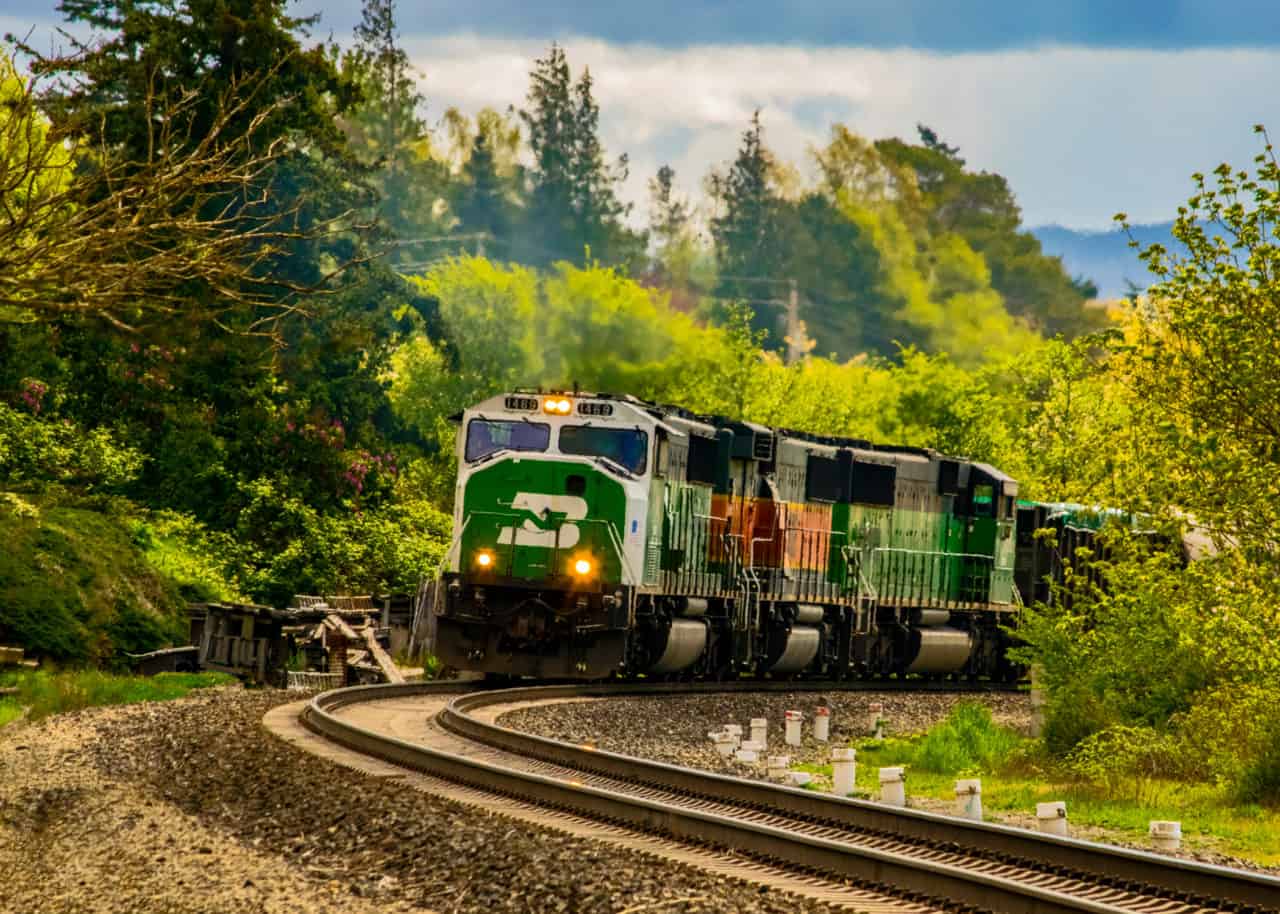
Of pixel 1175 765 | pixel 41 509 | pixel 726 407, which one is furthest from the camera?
pixel 726 407

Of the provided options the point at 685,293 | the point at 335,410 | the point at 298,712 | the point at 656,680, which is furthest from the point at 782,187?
the point at 298,712

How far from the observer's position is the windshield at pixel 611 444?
22891 mm

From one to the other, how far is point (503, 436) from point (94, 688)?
6.39 metres

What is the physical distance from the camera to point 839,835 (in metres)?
11.8

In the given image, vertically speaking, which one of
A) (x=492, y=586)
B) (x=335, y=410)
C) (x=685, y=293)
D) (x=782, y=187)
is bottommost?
(x=492, y=586)

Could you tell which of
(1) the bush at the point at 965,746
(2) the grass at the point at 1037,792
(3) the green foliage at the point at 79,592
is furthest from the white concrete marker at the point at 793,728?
(3) the green foliage at the point at 79,592

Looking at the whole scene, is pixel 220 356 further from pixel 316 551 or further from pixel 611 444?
pixel 611 444

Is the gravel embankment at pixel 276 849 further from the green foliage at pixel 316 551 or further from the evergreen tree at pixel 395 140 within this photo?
the evergreen tree at pixel 395 140

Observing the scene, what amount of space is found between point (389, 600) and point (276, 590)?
2322mm

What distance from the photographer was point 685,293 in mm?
110375

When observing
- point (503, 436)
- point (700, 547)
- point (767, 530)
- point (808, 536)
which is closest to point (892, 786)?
point (503, 436)

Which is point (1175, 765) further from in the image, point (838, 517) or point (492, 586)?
point (838, 517)

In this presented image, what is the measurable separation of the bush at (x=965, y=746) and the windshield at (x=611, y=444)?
517 cm

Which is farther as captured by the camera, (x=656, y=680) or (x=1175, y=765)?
(x=656, y=680)
